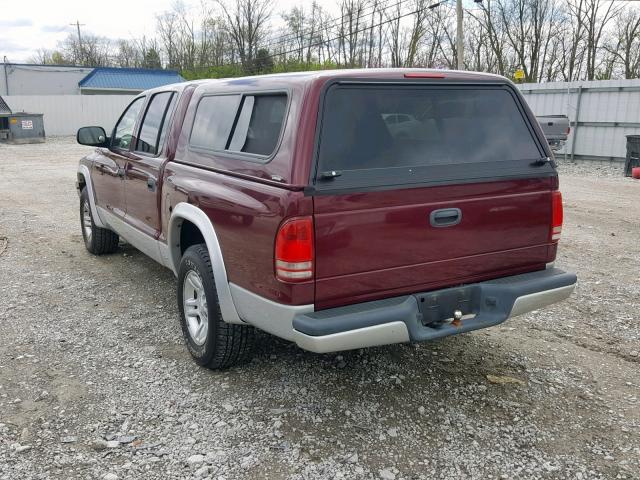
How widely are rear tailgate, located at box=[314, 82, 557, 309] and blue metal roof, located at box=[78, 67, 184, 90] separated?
4244cm

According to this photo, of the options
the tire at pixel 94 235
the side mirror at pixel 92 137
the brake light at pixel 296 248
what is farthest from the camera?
the tire at pixel 94 235

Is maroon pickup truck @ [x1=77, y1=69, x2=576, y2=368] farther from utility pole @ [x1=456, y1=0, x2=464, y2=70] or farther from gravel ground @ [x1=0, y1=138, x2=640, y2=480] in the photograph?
utility pole @ [x1=456, y1=0, x2=464, y2=70]

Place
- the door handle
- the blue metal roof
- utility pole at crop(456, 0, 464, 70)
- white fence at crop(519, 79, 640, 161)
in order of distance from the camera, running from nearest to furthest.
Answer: the door handle < white fence at crop(519, 79, 640, 161) < utility pole at crop(456, 0, 464, 70) < the blue metal roof

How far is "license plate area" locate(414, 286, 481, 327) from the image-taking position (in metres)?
3.31

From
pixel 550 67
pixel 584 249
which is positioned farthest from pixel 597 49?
pixel 584 249

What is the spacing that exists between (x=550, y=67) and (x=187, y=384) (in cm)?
4304

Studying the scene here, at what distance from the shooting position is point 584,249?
722 cm

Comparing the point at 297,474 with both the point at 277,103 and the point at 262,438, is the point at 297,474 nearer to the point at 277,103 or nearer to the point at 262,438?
the point at 262,438

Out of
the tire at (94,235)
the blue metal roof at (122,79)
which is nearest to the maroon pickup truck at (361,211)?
the tire at (94,235)

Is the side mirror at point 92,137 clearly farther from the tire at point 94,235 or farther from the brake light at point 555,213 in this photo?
the brake light at point 555,213

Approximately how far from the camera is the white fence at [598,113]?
54.2ft

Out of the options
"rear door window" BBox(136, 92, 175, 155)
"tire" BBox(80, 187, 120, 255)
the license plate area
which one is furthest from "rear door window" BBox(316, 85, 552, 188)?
"tire" BBox(80, 187, 120, 255)

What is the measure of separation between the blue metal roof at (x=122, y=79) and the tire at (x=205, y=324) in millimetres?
41807

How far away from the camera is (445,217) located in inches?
131
